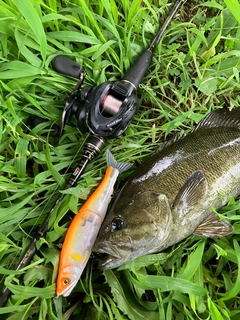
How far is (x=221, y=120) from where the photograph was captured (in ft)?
8.95

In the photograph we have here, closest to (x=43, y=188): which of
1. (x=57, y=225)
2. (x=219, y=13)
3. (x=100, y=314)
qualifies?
(x=57, y=225)

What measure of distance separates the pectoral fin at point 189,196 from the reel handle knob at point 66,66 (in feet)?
3.15

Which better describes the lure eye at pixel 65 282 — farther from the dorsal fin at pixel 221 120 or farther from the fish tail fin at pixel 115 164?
the dorsal fin at pixel 221 120

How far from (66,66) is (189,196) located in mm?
1117

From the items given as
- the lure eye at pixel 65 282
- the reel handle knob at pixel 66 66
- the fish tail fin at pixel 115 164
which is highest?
the reel handle knob at pixel 66 66

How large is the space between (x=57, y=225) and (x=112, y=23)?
1348mm

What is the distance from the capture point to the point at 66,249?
2.37 metres

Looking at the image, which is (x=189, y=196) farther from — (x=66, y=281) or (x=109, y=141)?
(x=66, y=281)

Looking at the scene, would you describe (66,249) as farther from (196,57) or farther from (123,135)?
(196,57)

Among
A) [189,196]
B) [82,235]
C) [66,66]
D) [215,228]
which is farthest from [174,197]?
[66,66]

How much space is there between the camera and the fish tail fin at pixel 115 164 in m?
2.54

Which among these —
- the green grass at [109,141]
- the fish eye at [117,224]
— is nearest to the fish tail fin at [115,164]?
the green grass at [109,141]

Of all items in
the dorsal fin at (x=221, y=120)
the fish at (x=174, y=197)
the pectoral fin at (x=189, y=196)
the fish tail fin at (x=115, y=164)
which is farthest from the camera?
the dorsal fin at (x=221, y=120)

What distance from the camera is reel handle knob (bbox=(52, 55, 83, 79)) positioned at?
100 inches
